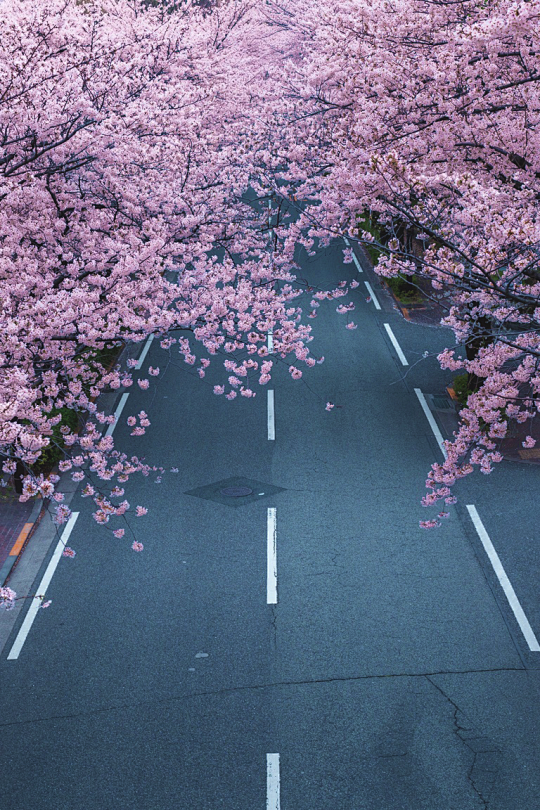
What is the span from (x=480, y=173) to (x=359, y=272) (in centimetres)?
1566

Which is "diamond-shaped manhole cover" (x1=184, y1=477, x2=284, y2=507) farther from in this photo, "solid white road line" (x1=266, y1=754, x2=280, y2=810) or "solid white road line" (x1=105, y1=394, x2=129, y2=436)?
"solid white road line" (x1=266, y1=754, x2=280, y2=810)

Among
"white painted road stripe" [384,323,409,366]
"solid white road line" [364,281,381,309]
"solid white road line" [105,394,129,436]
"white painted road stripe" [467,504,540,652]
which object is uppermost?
"white painted road stripe" [467,504,540,652]

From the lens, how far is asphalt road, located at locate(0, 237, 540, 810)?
740 cm

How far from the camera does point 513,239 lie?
698 cm

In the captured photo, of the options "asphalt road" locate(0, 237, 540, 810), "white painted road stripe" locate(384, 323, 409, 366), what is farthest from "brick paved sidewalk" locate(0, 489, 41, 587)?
"white painted road stripe" locate(384, 323, 409, 366)

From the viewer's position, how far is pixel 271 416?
54.1 feet

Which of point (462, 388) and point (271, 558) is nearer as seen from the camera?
point (271, 558)

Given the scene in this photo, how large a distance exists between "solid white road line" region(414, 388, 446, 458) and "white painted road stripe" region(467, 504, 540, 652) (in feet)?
8.24

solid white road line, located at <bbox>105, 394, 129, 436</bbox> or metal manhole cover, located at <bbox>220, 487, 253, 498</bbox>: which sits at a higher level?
metal manhole cover, located at <bbox>220, 487, 253, 498</bbox>

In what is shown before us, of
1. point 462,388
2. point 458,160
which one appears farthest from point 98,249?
point 462,388

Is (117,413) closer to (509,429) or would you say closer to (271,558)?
(271,558)

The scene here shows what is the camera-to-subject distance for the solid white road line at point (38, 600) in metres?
9.67

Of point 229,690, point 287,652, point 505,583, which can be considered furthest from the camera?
point 505,583

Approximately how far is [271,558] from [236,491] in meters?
2.38
